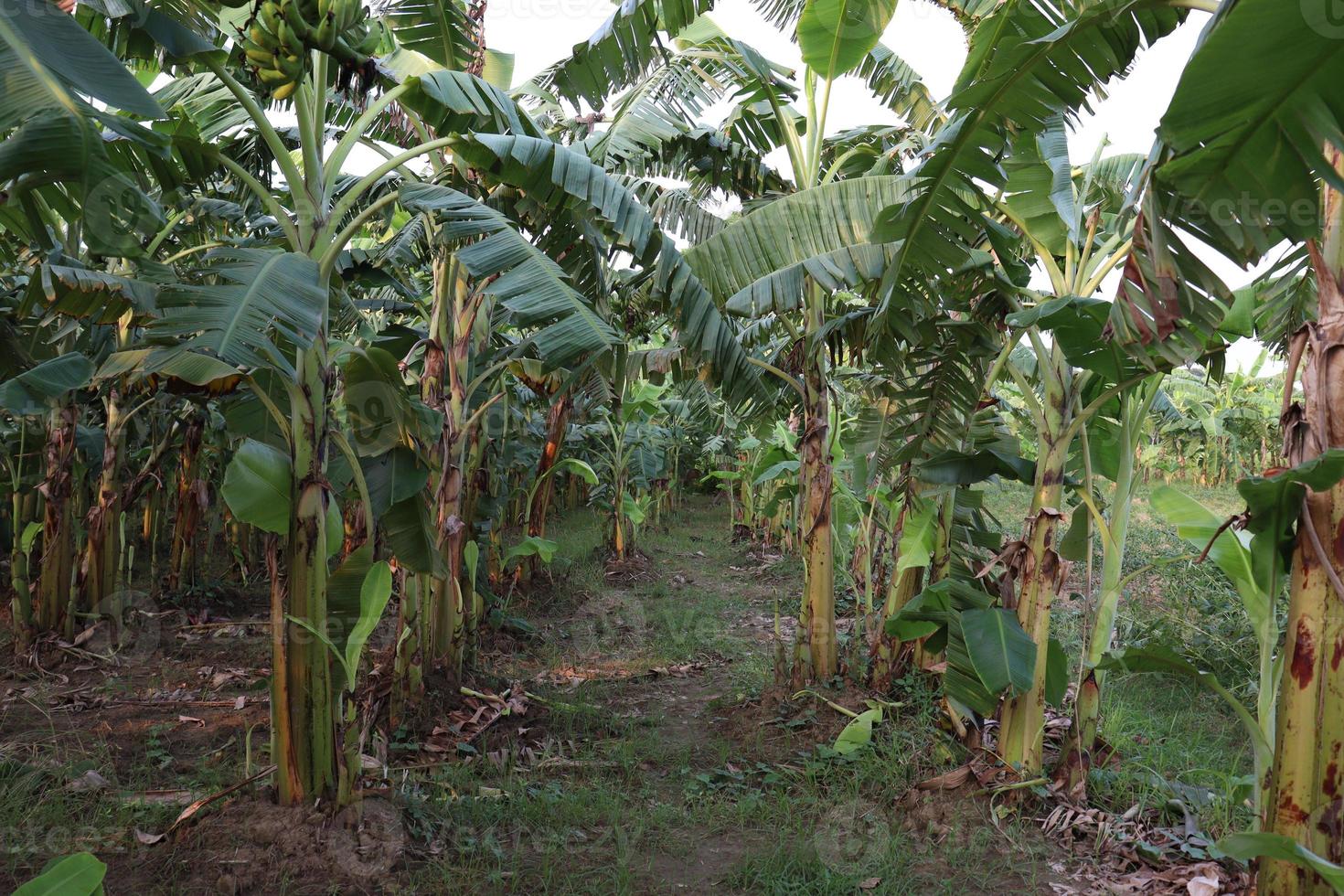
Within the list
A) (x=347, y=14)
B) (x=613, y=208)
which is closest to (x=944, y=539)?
(x=613, y=208)

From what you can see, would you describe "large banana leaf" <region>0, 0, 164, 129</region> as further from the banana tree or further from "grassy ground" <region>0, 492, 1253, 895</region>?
the banana tree

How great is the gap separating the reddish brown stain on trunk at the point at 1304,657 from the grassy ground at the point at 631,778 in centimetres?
148

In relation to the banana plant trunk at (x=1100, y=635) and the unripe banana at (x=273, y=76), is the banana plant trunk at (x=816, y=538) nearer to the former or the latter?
the banana plant trunk at (x=1100, y=635)

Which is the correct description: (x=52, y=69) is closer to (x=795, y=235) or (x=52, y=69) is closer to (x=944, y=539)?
(x=795, y=235)

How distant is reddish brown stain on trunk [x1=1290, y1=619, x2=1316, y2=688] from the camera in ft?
6.85

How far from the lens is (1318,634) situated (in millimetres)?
2074

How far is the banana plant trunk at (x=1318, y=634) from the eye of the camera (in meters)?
2.07

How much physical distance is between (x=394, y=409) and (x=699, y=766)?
98.0 inches

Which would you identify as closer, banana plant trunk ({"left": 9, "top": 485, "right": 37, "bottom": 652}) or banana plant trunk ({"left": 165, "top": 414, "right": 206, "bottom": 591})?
banana plant trunk ({"left": 9, "top": 485, "right": 37, "bottom": 652})

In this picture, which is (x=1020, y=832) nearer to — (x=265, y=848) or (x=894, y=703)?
(x=894, y=703)

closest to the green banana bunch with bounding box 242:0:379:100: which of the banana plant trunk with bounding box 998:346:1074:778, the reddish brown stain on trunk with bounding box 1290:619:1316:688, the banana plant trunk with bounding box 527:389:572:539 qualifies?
the banana plant trunk with bounding box 998:346:1074:778

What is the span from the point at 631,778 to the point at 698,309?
2.35 meters

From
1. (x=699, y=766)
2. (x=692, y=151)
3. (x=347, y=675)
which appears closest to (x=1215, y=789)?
(x=699, y=766)

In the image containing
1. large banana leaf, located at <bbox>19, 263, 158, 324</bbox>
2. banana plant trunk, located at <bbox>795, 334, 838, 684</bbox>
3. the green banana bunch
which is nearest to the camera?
the green banana bunch
